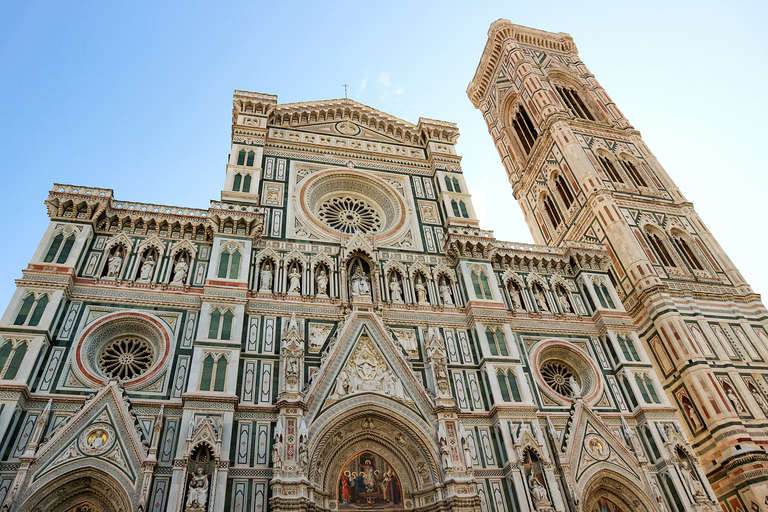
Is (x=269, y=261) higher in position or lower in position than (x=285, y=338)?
higher

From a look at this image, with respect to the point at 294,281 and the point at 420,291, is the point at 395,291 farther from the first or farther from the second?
the point at 294,281

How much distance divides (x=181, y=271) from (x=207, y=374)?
3909mm

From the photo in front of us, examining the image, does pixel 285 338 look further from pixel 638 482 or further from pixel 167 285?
pixel 638 482

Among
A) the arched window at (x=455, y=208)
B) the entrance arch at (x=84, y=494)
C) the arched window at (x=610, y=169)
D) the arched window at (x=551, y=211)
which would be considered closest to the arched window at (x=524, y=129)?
the arched window at (x=551, y=211)

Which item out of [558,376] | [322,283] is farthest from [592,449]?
[322,283]

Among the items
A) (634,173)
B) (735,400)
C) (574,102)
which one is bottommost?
(735,400)

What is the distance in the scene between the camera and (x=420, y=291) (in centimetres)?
1833

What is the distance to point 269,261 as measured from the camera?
58.6 feet

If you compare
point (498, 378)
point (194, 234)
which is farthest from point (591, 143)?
point (194, 234)

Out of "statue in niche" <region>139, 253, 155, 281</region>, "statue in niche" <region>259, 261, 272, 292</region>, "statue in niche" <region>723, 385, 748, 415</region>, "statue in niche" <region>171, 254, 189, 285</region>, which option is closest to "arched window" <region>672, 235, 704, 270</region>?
"statue in niche" <region>723, 385, 748, 415</region>

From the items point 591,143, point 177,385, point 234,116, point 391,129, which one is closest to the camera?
point 177,385

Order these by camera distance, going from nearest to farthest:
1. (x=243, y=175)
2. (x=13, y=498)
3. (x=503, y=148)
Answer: (x=13, y=498)
(x=243, y=175)
(x=503, y=148)

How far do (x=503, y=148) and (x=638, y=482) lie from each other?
23806 mm

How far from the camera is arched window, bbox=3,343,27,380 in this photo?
13.1 m
